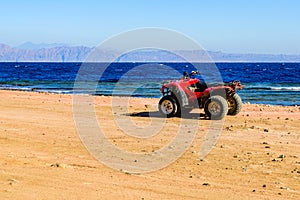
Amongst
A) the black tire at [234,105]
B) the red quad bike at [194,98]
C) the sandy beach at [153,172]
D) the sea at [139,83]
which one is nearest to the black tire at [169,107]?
the red quad bike at [194,98]

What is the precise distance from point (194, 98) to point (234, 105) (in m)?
1.70

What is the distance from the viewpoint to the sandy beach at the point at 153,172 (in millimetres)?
6656

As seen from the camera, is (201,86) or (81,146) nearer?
(81,146)

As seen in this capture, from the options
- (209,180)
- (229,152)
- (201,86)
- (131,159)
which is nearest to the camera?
(209,180)

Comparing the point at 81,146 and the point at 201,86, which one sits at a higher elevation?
the point at 201,86

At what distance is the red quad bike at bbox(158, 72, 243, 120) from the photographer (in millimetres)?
14500

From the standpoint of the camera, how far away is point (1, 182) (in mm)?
6754

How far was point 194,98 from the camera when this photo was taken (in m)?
14.9

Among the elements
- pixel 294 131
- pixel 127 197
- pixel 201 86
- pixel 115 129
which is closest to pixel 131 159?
pixel 127 197

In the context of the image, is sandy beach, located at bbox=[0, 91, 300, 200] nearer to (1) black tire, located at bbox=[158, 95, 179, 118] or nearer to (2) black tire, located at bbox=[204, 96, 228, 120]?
(2) black tire, located at bbox=[204, 96, 228, 120]

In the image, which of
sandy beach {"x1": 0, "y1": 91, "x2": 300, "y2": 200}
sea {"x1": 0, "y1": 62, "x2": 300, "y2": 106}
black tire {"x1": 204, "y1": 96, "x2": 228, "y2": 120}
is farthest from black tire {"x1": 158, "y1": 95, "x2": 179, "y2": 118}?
sandy beach {"x1": 0, "y1": 91, "x2": 300, "y2": 200}

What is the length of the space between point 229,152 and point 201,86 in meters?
5.76

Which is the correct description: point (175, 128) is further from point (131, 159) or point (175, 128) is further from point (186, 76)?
point (131, 159)

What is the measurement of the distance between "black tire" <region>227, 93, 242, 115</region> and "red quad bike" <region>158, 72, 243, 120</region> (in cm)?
52
